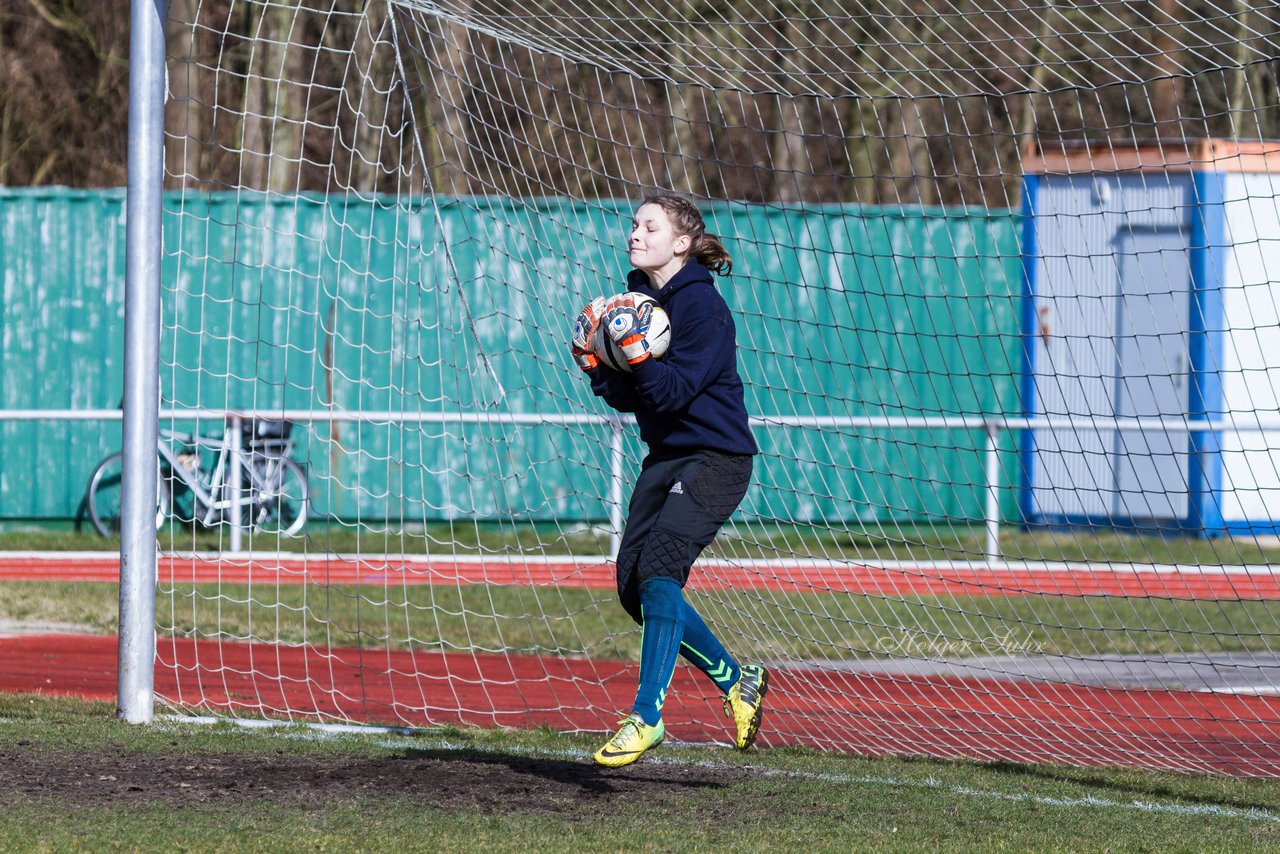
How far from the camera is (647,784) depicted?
5.15m

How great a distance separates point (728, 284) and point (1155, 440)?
389cm

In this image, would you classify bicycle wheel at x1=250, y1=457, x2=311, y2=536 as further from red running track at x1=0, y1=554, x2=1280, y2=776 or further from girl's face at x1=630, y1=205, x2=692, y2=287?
girl's face at x1=630, y1=205, x2=692, y2=287

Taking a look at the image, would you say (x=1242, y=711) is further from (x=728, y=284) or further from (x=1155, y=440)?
(x=728, y=284)

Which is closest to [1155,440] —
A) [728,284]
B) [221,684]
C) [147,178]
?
[728,284]

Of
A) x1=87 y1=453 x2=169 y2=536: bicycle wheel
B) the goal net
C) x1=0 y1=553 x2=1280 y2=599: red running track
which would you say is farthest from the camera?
x1=87 y1=453 x2=169 y2=536: bicycle wheel

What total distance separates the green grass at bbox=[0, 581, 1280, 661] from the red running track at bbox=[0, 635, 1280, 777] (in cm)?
26

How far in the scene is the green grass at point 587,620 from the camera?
8508 millimetres

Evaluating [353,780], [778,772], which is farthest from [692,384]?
[353,780]

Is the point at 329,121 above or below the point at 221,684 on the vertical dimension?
above

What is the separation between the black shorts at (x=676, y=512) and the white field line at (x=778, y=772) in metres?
0.83

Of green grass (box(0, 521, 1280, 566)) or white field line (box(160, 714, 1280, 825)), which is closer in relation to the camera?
white field line (box(160, 714, 1280, 825))

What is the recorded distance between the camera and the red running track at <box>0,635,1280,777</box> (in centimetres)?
629

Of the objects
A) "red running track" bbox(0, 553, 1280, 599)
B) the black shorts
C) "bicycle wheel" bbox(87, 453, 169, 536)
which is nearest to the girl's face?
the black shorts

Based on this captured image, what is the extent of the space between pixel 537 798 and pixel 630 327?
1.46 m
